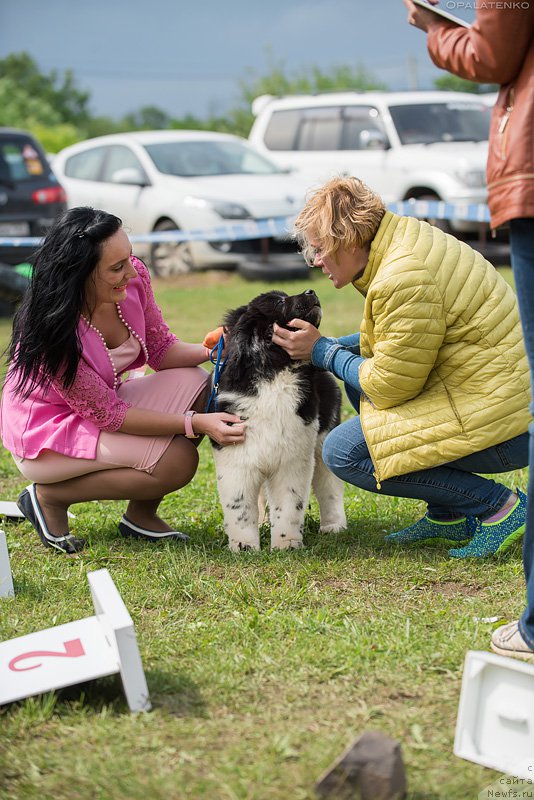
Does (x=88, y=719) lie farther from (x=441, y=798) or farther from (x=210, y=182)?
(x=210, y=182)

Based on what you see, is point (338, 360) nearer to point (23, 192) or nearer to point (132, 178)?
point (23, 192)

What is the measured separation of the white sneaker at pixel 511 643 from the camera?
2641 mm

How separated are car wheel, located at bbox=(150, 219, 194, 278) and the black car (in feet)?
4.41

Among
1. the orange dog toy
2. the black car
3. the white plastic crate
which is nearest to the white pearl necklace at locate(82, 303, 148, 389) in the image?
the orange dog toy

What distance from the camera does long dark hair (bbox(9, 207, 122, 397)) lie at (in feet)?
11.5

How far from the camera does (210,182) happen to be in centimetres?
1193

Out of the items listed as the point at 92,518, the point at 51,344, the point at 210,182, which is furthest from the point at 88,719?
the point at 210,182

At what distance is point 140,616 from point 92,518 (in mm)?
1222

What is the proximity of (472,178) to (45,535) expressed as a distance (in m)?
9.27

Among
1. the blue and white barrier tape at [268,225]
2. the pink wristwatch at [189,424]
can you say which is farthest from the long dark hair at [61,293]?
the blue and white barrier tape at [268,225]

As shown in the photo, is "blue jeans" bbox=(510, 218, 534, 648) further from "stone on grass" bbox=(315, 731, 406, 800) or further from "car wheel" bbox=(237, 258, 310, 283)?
"car wheel" bbox=(237, 258, 310, 283)

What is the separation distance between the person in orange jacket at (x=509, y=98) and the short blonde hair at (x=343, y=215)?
0.86 m

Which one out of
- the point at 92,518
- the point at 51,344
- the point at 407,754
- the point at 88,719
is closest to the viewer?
the point at 407,754

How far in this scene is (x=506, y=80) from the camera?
2338 mm
